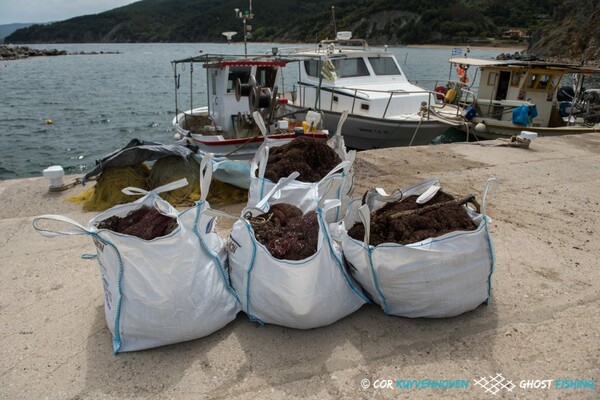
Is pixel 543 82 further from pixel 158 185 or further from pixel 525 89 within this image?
pixel 158 185

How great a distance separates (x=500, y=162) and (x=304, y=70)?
20.7 feet

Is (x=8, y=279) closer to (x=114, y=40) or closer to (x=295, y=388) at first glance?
(x=295, y=388)

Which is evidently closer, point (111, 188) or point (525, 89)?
point (111, 188)

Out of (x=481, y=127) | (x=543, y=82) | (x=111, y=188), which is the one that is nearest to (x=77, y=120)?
(x=111, y=188)

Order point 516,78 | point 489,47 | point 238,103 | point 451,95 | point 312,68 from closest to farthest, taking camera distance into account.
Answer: point 238,103 → point 516,78 → point 312,68 → point 451,95 → point 489,47

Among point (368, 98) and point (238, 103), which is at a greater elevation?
point (368, 98)

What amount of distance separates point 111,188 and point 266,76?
Result: 428 cm

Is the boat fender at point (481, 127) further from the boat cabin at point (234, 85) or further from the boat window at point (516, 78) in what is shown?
the boat cabin at point (234, 85)

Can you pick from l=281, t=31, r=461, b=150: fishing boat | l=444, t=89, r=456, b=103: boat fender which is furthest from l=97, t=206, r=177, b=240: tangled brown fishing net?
l=444, t=89, r=456, b=103: boat fender

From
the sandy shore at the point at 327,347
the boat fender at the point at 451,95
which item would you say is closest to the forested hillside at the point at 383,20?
the boat fender at the point at 451,95

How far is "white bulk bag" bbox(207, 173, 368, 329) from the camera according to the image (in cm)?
216

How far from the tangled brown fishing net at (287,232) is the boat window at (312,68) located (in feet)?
28.4

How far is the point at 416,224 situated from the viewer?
2447 mm

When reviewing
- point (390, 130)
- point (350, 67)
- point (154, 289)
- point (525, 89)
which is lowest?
point (390, 130)
